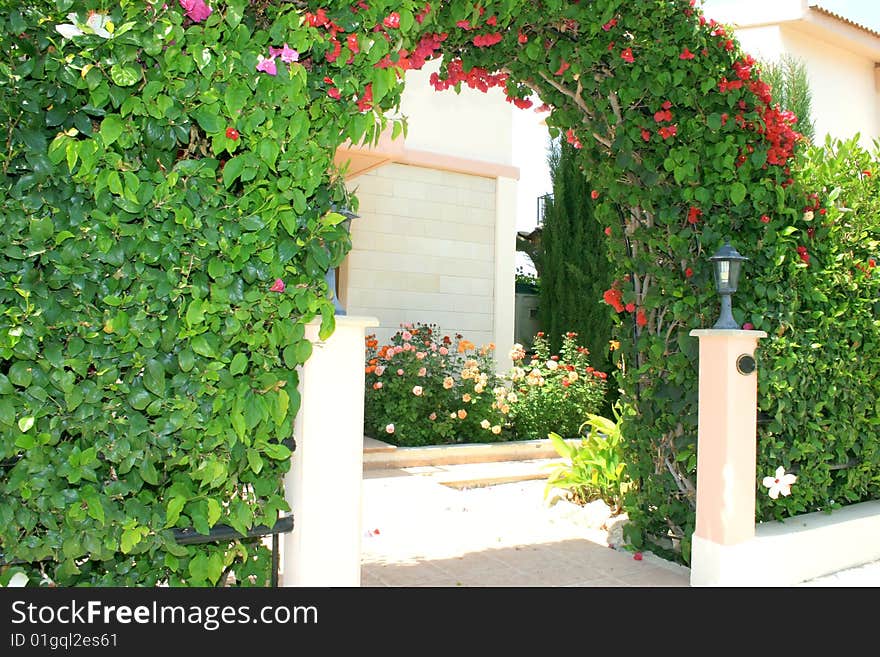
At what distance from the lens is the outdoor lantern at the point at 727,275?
11.3ft

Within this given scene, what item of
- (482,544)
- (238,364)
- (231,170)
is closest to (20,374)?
(238,364)

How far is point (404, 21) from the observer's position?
7.50 feet

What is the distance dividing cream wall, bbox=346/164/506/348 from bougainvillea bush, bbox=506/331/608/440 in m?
1.08

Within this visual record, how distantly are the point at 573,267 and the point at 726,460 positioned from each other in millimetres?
6220

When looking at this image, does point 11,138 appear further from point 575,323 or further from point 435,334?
point 575,323

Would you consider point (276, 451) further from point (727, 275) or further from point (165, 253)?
point (727, 275)

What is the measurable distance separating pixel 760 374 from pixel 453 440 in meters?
3.94

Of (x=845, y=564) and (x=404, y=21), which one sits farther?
(x=845, y=564)

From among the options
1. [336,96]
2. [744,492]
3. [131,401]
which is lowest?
[744,492]

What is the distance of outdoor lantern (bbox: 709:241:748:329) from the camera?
11.3ft

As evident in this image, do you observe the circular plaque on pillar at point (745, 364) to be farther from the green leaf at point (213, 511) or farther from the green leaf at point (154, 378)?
the green leaf at point (154, 378)

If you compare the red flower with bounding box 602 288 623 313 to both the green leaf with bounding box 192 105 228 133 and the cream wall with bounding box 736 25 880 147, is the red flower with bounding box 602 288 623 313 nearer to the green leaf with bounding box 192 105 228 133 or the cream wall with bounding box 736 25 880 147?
the green leaf with bounding box 192 105 228 133
